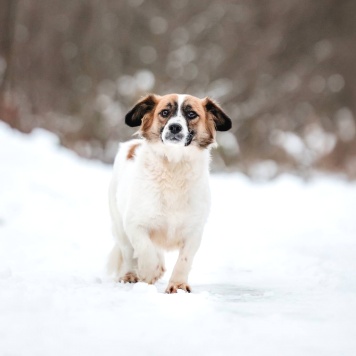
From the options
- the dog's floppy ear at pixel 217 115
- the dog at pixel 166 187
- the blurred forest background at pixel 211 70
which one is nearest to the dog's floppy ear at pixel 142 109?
the dog at pixel 166 187

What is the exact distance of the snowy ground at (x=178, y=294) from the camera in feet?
11.4

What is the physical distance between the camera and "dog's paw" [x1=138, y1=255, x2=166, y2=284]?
570 cm

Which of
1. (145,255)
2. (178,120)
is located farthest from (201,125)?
(145,255)

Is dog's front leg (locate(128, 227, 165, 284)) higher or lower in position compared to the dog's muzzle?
lower

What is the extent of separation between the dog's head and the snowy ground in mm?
1173

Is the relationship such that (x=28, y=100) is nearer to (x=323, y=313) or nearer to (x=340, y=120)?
(x=340, y=120)

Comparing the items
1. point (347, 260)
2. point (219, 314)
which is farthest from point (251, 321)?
point (347, 260)

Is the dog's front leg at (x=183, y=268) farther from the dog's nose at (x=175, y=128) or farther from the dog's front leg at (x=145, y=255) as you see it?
the dog's nose at (x=175, y=128)

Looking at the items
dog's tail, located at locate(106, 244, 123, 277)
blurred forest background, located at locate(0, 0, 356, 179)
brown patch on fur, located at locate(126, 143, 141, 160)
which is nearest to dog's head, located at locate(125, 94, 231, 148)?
brown patch on fur, located at locate(126, 143, 141, 160)

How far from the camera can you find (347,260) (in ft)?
22.5

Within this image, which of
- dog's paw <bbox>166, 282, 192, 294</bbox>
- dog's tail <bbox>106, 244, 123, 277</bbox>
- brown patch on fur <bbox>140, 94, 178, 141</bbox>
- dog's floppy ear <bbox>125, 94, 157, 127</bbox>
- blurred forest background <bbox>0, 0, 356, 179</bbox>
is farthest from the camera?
blurred forest background <bbox>0, 0, 356, 179</bbox>

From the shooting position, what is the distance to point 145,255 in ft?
18.7

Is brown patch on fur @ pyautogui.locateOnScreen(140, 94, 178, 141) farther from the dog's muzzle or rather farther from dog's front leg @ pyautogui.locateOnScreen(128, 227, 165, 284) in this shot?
dog's front leg @ pyautogui.locateOnScreen(128, 227, 165, 284)

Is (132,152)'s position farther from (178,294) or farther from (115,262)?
(178,294)
